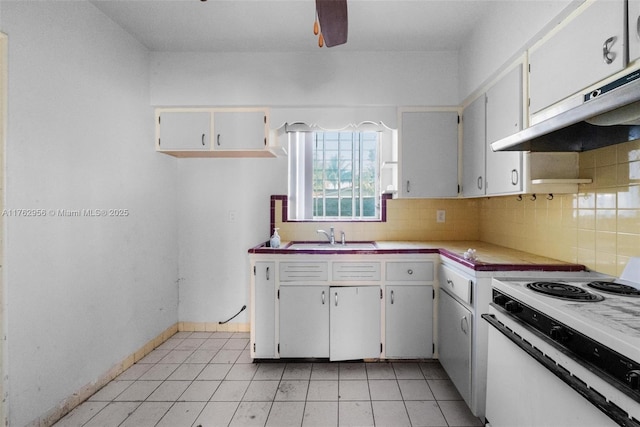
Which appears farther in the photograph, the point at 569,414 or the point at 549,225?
the point at 549,225

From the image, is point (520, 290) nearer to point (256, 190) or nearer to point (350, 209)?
point (350, 209)

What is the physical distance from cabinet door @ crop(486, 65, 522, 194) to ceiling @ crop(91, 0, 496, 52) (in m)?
0.60

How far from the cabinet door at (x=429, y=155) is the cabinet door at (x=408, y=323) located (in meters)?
0.81

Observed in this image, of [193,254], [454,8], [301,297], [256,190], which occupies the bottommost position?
[301,297]

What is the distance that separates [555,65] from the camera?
148cm

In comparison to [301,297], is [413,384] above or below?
below

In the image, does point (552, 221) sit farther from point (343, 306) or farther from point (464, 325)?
point (343, 306)

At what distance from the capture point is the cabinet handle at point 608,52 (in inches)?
45.8

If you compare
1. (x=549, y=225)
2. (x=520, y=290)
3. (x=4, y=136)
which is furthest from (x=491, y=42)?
(x=4, y=136)

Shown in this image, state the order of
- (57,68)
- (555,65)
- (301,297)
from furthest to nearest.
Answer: (301,297)
(57,68)
(555,65)

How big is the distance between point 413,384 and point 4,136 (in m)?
2.72

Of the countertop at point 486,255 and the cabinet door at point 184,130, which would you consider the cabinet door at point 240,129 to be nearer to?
the cabinet door at point 184,130

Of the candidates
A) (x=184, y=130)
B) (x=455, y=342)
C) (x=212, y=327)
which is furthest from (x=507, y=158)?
(x=212, y=327)

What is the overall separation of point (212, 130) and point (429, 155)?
6.06 ft
